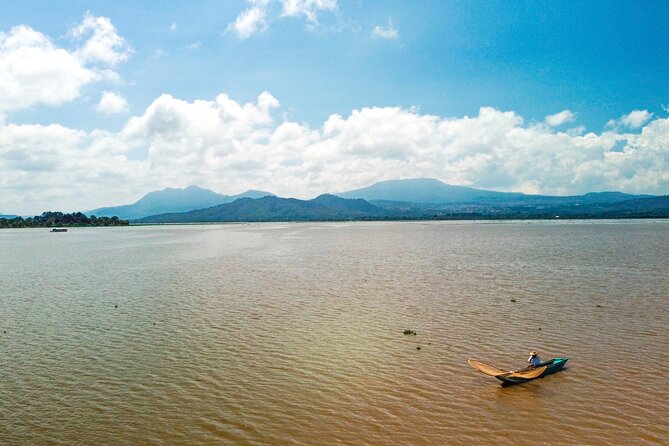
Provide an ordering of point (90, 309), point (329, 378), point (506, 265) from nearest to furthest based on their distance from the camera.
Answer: point (329, 378) → point (90, 309) → point (506, 265)

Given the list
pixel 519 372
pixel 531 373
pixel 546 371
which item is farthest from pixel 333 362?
pixel 546 371

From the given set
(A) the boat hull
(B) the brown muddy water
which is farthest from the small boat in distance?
(B) the brown muddy water

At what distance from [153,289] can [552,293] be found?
40.8 meters

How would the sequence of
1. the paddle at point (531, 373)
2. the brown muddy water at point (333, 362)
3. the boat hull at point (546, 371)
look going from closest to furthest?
the brown muddy water at point (333, 362), the boat hull at point (546, 371), the paddle at point (531, 373)

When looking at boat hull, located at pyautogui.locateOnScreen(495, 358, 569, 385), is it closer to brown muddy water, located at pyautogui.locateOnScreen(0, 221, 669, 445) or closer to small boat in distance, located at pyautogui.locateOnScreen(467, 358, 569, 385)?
small boat in distance, located at pyautogui.locateOnScreen(467, 358, 569, 385)

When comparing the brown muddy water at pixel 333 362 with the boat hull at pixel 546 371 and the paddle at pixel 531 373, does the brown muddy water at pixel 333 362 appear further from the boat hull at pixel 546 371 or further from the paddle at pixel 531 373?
the paddle at pixel 531 373

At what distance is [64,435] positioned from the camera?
55.7 ft

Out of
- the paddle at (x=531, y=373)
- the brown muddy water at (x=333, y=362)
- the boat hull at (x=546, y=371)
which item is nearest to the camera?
the brown muddy water at (x=333, y=362)

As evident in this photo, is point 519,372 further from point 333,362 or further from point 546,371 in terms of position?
point 333,362

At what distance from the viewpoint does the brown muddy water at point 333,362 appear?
17.2m

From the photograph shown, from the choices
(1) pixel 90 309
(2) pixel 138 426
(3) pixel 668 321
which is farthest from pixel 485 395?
(1) pixel 90 309

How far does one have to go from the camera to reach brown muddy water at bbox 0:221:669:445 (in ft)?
56.5

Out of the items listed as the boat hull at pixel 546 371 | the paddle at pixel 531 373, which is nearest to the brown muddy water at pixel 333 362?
the boat hull at pixel 546 371

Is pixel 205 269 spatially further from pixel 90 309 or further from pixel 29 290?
pixel 90 309
